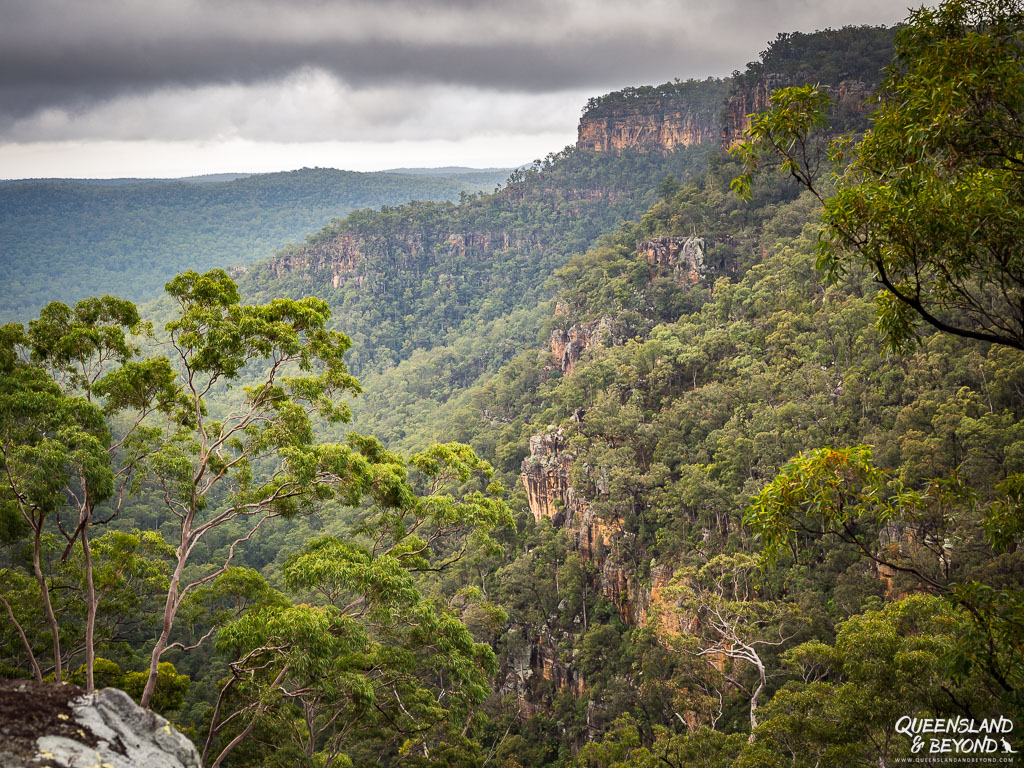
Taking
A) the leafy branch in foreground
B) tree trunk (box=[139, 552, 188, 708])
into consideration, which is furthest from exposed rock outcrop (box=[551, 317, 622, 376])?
the leafy branch in foreground

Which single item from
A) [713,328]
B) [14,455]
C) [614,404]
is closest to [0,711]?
[14,455]

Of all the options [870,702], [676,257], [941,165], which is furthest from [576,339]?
[941,165]

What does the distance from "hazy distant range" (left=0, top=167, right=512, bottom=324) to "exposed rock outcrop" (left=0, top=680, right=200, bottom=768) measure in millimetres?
153714

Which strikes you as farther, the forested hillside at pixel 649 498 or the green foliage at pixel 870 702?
the green foliage at pixel 870 702

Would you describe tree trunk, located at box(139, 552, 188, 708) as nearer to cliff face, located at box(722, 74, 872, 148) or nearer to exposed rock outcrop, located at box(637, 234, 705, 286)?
exposed rock outcrop, located at box(637, 234, 705, 286)

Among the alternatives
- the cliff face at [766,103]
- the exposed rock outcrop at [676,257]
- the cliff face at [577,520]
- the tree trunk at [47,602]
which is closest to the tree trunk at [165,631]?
the tree trunk at [47,602]

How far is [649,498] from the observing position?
27219 millimetres

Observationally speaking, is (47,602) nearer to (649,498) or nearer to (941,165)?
(941,165)

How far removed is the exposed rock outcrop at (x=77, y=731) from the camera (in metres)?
4.70

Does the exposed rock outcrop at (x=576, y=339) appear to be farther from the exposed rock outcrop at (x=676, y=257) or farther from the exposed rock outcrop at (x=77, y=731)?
the exposed rock outcrop at (x=77, y=731)

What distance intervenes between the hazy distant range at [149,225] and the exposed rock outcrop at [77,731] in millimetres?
153714

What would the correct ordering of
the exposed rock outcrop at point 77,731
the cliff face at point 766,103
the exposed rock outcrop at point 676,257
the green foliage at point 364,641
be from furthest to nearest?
the cliff face at point 766,103 → the exposed rock outcrop at point 676,257 → the green foliage at point 364,641 → the exposed rock outcrop at point 77,731

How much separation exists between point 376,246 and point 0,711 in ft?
301

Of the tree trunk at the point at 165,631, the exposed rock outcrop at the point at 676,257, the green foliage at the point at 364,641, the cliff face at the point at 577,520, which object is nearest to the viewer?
the tree trunk at the point at 165,631
